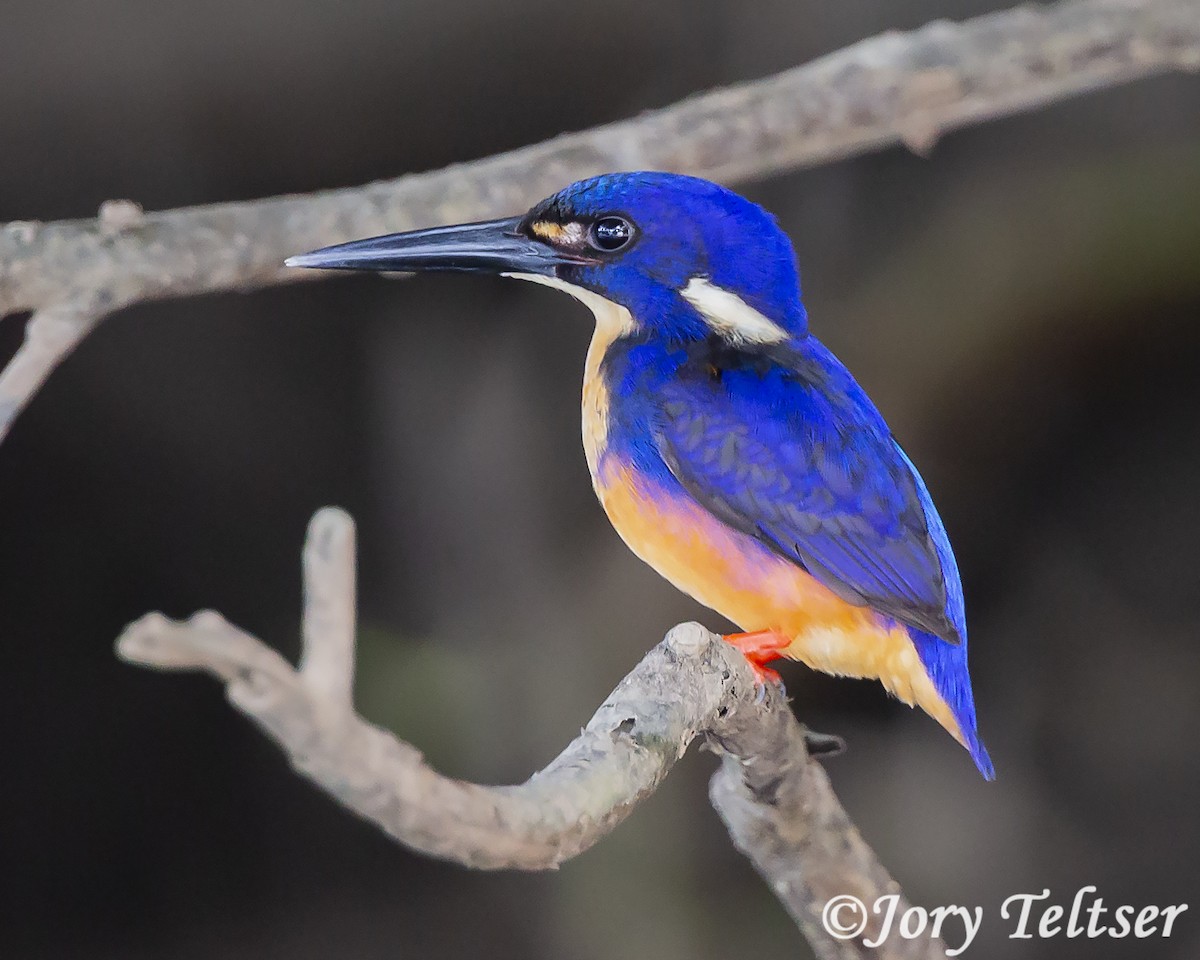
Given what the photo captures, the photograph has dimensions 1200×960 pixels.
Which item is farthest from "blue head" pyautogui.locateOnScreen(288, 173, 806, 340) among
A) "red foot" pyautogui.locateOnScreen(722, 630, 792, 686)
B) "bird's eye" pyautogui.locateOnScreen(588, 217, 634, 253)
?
"red foot" pyautogui.locateOnScreen(722, 630, 792, 686)

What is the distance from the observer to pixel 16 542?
1.42 meters

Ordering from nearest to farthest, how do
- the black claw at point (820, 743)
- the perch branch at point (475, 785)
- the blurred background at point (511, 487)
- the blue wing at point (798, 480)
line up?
the perch branch at point (475, 785), the blue wing at point (798, 480), the blurred background at point (511, 487), the black claw at point (820, 743)

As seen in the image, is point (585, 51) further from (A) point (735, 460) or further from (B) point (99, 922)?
(B) point (99, 922)

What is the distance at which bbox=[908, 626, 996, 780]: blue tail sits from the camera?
1.38m

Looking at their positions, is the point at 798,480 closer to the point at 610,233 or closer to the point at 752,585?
the point at 752,585

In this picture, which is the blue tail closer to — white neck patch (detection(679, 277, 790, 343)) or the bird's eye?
white neck patch (detection(679, 277, 790, 343))

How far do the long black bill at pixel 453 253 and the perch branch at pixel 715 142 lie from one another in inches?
6.1

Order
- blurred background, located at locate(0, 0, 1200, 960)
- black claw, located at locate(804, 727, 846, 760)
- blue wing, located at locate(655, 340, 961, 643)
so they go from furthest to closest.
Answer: black claw, located at locate(804, 727, 846, 760), blurred background, located at locate(0, 0, 1200, 960), blue wing, located at locate(655, 340, 961, 643)

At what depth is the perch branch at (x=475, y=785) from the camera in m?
0.54

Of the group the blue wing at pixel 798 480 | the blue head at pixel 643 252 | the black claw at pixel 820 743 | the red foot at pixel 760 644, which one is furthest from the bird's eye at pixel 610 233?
the black claw at pixel 820 743

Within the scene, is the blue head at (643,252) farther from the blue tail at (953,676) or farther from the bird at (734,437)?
the blue tail at (953,676)

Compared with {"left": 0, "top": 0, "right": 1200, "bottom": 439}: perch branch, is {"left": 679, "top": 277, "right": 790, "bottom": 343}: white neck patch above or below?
below

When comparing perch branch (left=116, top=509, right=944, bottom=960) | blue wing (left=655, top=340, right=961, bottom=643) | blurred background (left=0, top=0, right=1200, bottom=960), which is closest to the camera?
perch branch (left=116, top=509, right=944, bottom=960)

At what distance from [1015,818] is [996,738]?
4.6 inches
